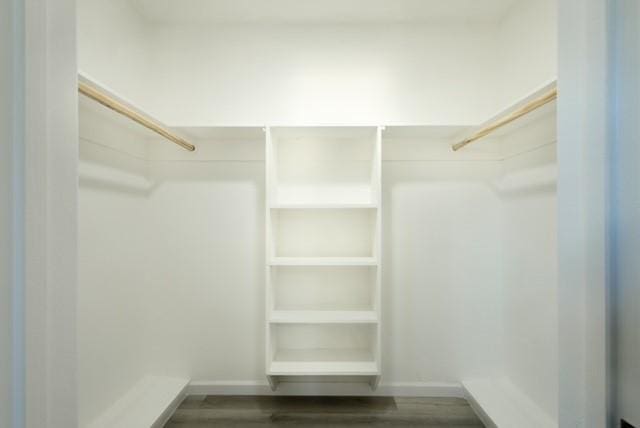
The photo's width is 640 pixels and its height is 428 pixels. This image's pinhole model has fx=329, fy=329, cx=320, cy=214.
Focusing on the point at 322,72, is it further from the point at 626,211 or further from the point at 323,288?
the point at 626,211

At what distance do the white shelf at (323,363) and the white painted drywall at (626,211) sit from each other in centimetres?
142

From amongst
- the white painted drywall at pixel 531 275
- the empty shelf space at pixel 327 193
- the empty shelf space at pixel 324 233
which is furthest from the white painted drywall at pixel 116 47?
the white painted drywall at pixel 531 275

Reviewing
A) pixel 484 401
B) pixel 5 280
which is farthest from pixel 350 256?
pixel 5 280

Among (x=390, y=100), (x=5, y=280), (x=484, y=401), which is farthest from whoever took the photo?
(x=390, y=100)

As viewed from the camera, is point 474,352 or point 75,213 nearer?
point 75,213

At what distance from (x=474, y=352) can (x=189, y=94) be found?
2.50m

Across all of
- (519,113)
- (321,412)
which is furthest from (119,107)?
(321,412)

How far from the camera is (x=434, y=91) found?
2.11 meters

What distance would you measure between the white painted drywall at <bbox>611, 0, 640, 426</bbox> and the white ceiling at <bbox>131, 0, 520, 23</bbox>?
1.71 m

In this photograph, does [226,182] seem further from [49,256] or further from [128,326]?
[49,256]

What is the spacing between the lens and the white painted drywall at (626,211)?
501 mm

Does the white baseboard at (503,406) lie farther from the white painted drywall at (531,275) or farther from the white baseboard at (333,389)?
the white baseboard at (333,389)

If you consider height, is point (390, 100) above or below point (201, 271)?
above

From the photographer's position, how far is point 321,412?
1.95m
